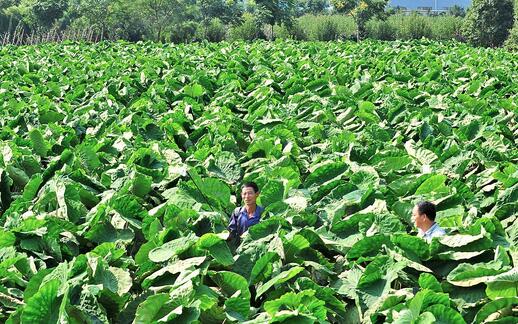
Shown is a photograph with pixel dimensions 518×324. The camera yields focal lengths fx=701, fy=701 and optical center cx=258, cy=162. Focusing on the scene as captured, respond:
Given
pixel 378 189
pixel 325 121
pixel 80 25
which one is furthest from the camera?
pixel 80 25

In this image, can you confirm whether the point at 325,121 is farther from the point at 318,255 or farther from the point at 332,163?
the point at 318,255

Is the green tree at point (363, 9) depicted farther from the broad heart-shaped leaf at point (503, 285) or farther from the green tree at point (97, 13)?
the broad heart-shaped leaf at point (503, 285)

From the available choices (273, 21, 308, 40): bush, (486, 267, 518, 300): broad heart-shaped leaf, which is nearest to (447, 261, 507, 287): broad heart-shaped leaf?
(486, 267, 518, 300): broad heart-shaped leaf

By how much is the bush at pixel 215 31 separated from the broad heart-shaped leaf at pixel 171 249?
52955 mm

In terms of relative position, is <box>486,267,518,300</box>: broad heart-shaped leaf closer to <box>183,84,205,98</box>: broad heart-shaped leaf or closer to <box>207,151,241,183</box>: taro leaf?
<box>207,151,241,183</box>: taro leaf

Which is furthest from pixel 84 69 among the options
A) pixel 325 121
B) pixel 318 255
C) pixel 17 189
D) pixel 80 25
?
pixel 80 25

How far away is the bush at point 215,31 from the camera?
57.3 m

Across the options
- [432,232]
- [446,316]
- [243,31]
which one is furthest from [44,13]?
[446,316]

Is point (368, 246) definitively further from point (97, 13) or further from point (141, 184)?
point (97, 13)

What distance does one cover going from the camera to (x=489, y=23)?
51031 mm

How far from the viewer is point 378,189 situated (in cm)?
555

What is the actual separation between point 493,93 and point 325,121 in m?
3.95

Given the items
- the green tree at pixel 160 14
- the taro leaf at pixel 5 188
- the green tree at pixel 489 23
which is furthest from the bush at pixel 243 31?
the taro leaf at pixel 5 188

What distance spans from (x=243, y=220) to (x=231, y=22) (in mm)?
54743
